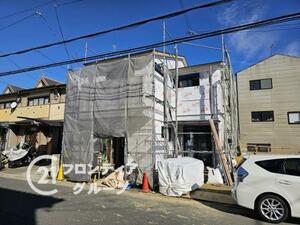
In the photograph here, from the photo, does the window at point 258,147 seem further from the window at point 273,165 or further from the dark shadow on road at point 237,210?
the window at point 273,165

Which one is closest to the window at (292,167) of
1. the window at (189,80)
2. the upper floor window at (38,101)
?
the window at (189,80)

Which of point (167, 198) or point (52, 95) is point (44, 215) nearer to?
point (167, 198)

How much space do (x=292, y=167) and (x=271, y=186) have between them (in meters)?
0.69

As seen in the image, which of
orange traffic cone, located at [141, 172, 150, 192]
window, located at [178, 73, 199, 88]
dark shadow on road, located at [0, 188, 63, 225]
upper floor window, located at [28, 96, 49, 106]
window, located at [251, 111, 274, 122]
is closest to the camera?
dark shadow on road, located at [0, 188, 63, 225]

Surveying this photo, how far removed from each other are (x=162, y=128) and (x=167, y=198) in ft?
14.4

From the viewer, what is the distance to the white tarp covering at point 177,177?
27.9ft

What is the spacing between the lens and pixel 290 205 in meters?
5.50

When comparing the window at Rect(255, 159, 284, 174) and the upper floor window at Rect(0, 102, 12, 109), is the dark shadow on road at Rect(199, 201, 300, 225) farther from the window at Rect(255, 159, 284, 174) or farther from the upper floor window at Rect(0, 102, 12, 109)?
the upper floor window at Rect(0, 102, 12, 109)

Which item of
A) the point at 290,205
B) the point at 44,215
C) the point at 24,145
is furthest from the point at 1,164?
the point at 290,205

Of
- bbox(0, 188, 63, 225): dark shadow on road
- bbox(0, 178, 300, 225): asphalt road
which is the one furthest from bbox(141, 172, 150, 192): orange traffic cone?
bbox(0, 188, 63, 225): dark shadow on road

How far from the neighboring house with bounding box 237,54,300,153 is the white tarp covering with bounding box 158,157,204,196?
13.3 meters

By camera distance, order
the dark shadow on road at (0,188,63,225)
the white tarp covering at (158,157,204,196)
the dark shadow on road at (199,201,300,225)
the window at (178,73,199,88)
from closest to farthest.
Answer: the dark shadow on road at (0,188,63,225) → the dark shadow on road at (199,201,300,225) → the white tarp covering at (158,157,204,196) → the window at (178,73,199,88)

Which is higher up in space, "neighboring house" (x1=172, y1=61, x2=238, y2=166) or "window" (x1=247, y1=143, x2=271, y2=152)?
"neighboring house" (x1=172, y1=61, x2=238, y2=166)

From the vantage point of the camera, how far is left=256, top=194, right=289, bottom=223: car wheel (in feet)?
18.4
